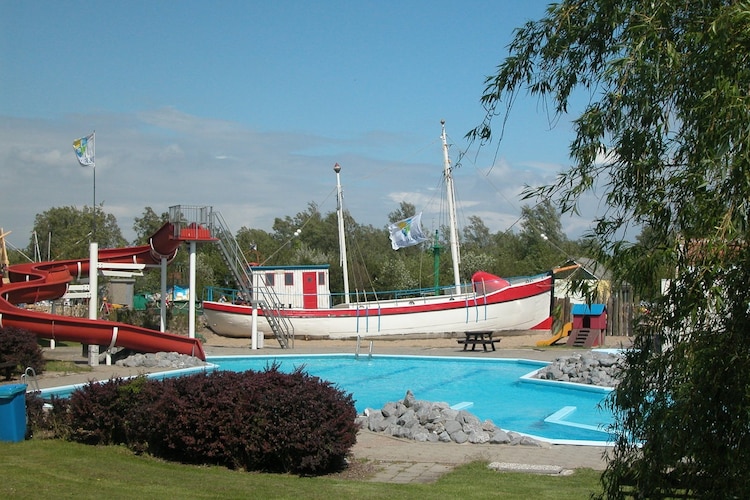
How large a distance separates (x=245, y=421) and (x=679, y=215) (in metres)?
7.12

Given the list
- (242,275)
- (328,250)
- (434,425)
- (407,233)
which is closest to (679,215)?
(434,425)

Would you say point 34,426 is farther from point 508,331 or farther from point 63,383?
point 508,331

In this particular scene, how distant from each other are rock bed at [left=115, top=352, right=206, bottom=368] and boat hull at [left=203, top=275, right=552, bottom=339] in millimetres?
12344

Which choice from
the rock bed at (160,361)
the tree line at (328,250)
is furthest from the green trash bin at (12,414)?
the tree line at (328,250)

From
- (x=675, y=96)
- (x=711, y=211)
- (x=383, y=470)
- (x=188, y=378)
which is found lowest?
(x=383, y=470)

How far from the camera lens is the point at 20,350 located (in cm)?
1916

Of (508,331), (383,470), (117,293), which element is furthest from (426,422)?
(117,293)

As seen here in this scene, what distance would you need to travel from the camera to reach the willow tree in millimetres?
3885

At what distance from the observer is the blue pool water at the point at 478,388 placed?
55.4 ft

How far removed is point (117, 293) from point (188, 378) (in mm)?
36818

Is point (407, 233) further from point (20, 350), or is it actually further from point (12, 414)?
point (12, 414)

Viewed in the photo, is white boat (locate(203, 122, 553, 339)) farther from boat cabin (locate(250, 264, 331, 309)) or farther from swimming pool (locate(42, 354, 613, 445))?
swimming pool (locate(42, 354, 613, 445))

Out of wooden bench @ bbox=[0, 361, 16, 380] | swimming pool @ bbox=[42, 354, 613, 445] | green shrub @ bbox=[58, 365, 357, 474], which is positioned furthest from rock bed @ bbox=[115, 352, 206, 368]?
green shrub @ bbox=[58, 365, 357, 474]

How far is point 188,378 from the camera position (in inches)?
437
